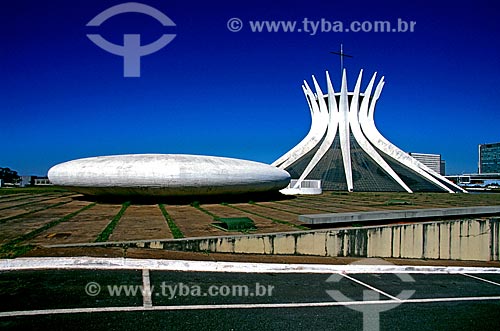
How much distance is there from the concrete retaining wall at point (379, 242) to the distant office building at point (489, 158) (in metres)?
133

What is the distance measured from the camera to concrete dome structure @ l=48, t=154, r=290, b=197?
54.0ft

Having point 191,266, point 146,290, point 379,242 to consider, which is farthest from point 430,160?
point 146,290

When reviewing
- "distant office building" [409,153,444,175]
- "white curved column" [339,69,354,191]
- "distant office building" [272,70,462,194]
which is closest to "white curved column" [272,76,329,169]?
"distant office building" [272,70,462,194]

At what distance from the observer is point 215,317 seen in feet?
17.0

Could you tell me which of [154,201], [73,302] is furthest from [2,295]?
[154,201]

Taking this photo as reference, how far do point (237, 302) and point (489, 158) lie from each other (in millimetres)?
148169

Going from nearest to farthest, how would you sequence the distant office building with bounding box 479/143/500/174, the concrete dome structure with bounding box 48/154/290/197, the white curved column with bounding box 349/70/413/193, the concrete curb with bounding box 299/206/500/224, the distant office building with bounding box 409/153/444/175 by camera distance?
the concrete curb with bounding box 299/206/500/224 → the concrete dome structure with bounding box 48/154/290/197 → the white curved column with bounding box 349/70/413/193 → the distant office building with bounding box 409/153/444/175 → the distant office building with bounding box 479/143/500/174

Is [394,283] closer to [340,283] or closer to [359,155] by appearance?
[340,283]

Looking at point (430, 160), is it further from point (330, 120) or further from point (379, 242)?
point (379, 242)

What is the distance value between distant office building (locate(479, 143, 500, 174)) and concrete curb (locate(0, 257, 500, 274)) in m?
140

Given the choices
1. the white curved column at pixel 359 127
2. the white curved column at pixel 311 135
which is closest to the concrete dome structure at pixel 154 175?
the white curved column at pixel 311 135

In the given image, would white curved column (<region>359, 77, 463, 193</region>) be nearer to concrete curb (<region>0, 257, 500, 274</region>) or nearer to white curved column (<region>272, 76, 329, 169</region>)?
white curved column (<region>272, 76, 329, 169</region>)

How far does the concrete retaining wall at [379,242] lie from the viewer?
9148mm

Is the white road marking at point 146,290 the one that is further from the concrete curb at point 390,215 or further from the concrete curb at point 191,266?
the concrete curb at point 390,215
